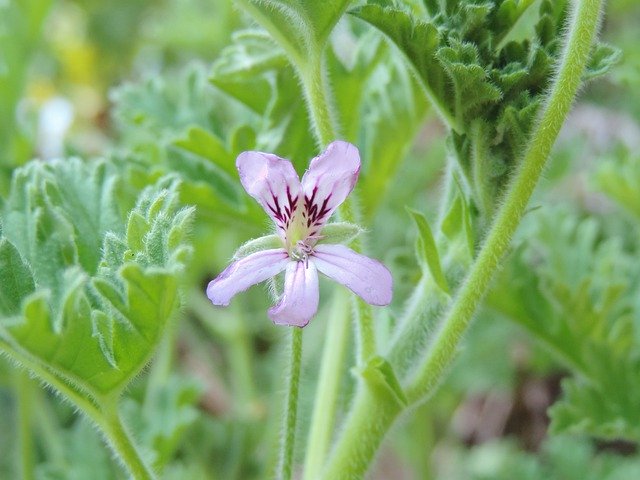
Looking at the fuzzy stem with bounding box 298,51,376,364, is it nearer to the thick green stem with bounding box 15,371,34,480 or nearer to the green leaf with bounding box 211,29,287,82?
the green leaf with bounding box 211,29,287,82

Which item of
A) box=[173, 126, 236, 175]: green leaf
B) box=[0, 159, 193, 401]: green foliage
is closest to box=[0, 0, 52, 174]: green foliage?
box=[173, 126, 236, 175]: green leaf

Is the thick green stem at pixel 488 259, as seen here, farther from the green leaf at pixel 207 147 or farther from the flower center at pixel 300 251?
the green leaf at pixel 207 147

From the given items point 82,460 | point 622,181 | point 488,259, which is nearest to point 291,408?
point 488,259

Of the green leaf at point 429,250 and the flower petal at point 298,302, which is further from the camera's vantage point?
the green leaf at point 429,250

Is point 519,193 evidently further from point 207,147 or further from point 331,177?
point 207,147

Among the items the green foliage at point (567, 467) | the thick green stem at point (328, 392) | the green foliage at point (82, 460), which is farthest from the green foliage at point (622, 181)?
the green foliage at point (82, 460)

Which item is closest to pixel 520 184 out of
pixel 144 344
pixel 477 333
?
pixel 144 344
